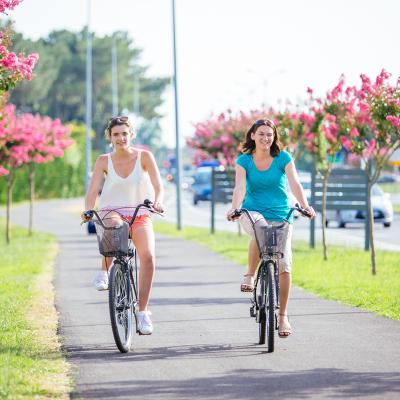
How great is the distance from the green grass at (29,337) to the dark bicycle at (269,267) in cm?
151

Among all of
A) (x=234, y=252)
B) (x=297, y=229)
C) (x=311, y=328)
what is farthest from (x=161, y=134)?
(x=311, y=328)

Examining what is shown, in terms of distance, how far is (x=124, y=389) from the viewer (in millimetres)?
7957

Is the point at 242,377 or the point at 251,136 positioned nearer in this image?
the point at 242,377

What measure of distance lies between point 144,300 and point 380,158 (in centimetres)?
940

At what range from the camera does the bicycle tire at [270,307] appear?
30.9 feet

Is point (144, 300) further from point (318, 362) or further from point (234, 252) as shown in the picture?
point (234, 252)

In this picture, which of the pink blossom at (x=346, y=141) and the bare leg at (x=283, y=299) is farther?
the pink blossom at (x=346, y=141)

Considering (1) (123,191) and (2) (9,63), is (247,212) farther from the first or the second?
(2) (9,63)

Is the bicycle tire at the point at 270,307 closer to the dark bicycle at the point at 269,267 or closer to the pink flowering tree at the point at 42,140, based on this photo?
the dark bicycle at the point at 269,267

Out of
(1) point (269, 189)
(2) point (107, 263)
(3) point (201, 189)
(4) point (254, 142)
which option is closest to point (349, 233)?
(4) point (254, 142)

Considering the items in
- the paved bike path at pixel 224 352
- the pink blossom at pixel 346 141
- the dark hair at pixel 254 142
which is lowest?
the paved bike path at pixel 224 352

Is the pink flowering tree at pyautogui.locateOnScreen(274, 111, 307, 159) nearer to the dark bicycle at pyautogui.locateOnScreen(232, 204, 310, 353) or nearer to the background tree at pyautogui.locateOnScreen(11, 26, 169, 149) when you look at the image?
the dark bicycle at pyautogui.locateOnScreen(232, 204, 310, 353)

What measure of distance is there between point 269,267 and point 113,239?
1149 millimetres

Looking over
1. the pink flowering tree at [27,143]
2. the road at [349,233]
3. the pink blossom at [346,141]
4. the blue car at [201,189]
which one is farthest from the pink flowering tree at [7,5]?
the blue car at [201,189]
